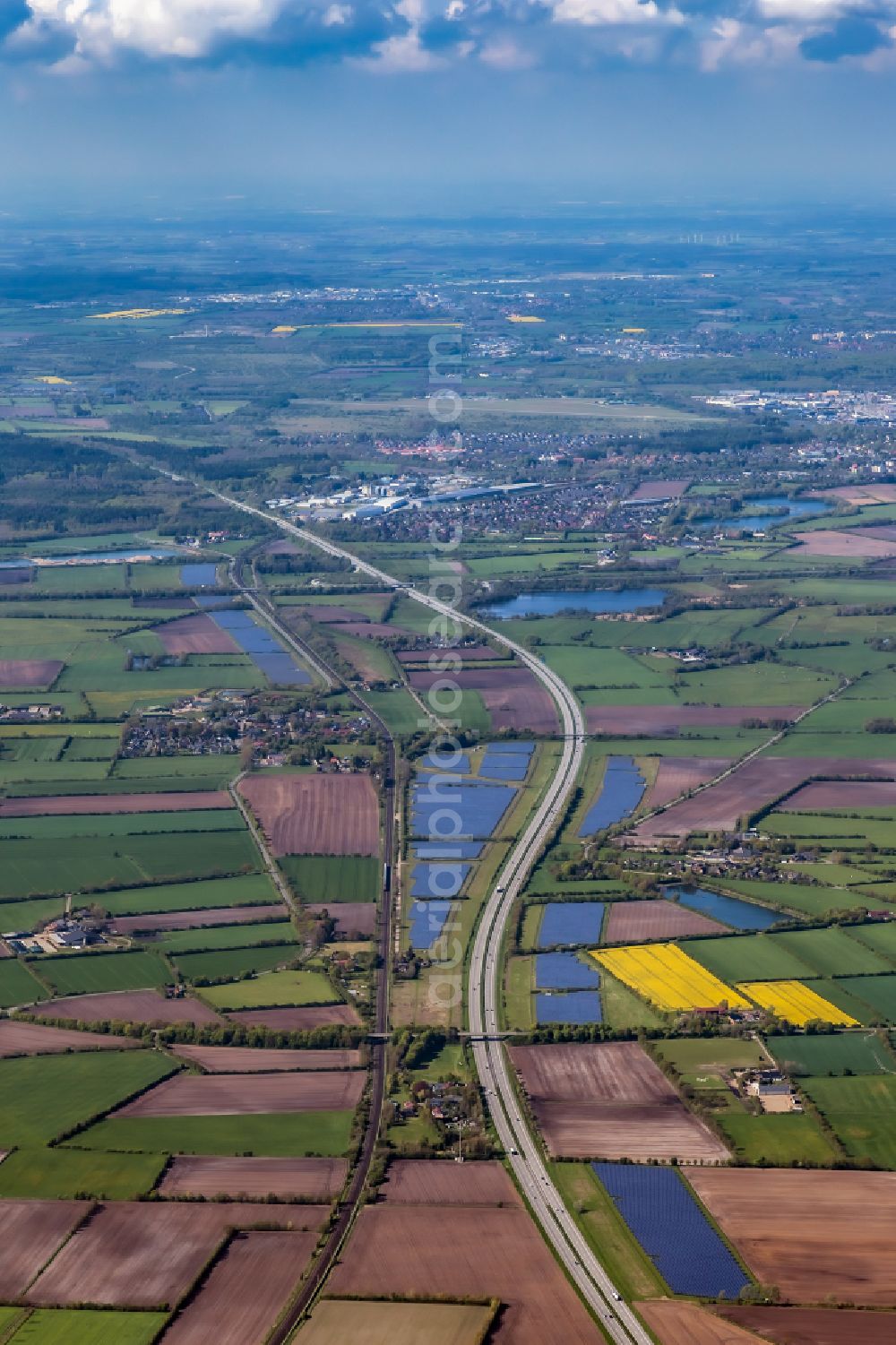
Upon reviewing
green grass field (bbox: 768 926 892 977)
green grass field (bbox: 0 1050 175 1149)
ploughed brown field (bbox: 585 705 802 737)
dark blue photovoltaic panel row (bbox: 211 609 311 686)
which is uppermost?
dark blue photovoltaic panel row (bbox: 211 609 311 686)

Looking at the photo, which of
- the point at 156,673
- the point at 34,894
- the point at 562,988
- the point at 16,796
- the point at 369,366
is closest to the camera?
the point at 562,988

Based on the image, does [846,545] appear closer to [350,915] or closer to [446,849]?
[446,849]

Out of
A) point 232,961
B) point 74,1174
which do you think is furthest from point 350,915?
point 74,1174

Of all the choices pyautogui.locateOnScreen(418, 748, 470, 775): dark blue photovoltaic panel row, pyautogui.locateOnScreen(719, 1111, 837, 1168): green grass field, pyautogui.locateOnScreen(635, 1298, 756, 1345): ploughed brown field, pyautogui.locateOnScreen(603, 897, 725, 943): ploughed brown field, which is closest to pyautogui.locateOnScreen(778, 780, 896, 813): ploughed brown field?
pyautogui.locateOnScreen(603, 897, 725, 943): ploughed brown field

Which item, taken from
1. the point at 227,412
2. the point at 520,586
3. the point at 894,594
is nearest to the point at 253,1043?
the point at 520,586

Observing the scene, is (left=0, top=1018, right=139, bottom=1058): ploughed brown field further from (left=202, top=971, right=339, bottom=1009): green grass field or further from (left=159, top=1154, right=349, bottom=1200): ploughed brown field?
(left=159, top=1154, right=349, bottom=1200): ploughed brown field

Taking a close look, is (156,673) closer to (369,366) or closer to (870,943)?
(870,943)

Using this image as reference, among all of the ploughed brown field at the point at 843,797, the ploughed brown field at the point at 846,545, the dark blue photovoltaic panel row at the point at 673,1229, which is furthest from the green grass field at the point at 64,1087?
the ploughed brown field at the point at 846,545
